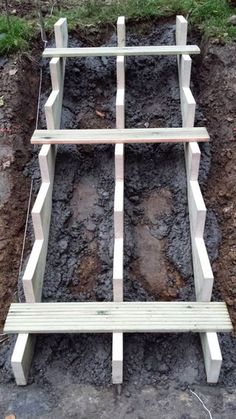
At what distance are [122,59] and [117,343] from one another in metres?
2.12

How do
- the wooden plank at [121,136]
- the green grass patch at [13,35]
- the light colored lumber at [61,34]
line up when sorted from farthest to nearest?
the green grass patch at [13,35], the light colored lumber at [61,34], the wooden plank at [121,136]

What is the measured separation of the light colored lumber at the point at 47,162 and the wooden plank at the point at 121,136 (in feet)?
0.23

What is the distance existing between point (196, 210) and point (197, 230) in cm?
12

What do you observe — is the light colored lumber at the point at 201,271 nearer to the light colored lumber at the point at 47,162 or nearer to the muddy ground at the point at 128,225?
the muddy ground at the point at 128,225

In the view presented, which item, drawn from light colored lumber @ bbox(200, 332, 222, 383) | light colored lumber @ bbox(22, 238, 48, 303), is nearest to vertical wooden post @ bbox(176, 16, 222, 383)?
light colored lumber @ bbox(200, 332, 222, 383)

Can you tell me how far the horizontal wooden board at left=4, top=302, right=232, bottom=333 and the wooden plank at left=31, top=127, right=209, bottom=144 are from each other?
3.64 ft

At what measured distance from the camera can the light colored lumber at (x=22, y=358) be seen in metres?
2.22

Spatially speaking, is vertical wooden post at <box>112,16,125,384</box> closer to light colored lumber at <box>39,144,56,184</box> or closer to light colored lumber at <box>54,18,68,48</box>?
light colored lumber at <box>39,144,56,184</box>

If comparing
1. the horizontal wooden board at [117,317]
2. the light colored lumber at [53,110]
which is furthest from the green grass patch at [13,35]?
the horizontal wooden board at [117,317]

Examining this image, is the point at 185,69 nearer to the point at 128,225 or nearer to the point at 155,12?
the point at 155,12

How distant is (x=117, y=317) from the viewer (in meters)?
2.35

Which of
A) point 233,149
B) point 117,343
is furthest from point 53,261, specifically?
point 233,149

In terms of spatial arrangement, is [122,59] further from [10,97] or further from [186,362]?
[186,362]

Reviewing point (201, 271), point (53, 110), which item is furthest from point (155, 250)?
point (53, 110)
